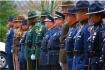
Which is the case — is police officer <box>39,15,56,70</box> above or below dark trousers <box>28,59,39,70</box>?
above

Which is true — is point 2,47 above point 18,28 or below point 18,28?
below

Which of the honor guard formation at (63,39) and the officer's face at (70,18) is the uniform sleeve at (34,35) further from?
the officer's face at (70,18)

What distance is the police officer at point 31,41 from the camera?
10.7 m

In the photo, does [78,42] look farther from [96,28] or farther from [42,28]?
[42,28]

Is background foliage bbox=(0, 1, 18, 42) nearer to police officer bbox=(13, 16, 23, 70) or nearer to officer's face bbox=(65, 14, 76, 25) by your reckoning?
police officer bbox=(13, 16, 23, 70)

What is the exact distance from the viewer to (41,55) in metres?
9.69

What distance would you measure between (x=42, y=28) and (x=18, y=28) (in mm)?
2908

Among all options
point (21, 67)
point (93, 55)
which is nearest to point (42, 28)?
A: point (21, 67)

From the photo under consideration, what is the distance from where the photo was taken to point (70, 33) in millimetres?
7930

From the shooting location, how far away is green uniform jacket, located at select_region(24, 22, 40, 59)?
Result: 35.0 feet

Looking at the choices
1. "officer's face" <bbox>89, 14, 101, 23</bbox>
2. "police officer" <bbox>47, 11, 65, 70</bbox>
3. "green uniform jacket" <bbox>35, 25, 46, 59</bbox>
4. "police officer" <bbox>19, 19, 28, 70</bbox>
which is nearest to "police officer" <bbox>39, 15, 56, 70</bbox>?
"police officer" <bbox>47, 11, 65, 70</bbox>

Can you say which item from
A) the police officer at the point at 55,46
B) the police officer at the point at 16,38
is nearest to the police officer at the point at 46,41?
the police officer at the point at 55,46

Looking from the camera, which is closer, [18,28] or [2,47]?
[18,28]

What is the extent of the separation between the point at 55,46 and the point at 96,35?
2.67m
